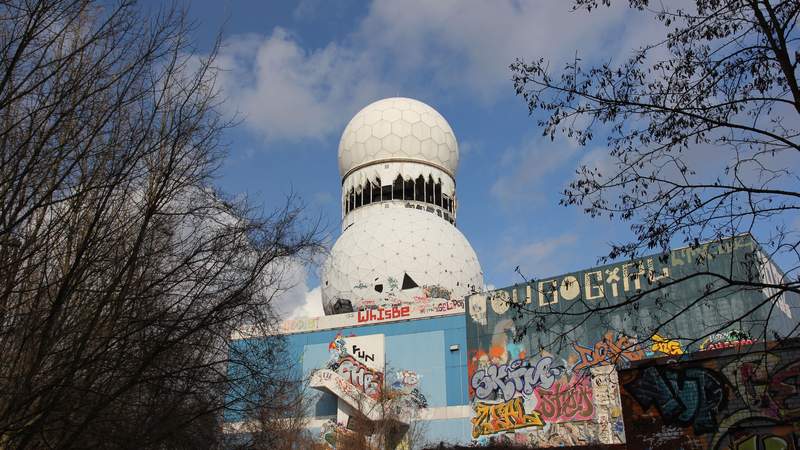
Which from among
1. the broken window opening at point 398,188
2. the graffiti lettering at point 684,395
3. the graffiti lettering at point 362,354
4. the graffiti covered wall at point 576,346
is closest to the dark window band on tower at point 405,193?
the broken window opening at point 398,188

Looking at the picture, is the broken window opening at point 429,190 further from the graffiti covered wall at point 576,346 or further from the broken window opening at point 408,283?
Result: the graffiti covered wall at point 576,346

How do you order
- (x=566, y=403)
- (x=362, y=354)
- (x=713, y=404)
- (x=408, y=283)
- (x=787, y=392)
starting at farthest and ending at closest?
(x=408, y=283) → (x=362, y=354) → (x=566, y=403) → (x=713, y=404) → (x=787, y=392)

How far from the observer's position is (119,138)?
710cm

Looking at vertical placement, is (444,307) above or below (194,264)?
above

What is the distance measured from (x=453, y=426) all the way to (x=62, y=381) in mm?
31509

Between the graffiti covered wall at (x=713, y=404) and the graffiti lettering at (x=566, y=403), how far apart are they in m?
16.5

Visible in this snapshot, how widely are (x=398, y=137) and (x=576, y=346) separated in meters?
19.8

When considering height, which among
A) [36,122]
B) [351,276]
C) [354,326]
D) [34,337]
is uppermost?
[351,276]

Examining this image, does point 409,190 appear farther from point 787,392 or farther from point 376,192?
point 787,392

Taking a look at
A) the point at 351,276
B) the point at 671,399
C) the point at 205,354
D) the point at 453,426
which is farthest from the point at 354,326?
the point at 205,354

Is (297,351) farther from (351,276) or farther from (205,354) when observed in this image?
(205,354)

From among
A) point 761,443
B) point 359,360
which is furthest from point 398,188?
point 761,443

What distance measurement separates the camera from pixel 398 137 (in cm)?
4703

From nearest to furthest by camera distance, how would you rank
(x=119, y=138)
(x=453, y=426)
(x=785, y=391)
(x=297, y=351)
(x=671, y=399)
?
(x=119, y=138)
(x=785, y=391)
(x=671, y=399)
(x=453, y=426)
(x=297, y=351)
